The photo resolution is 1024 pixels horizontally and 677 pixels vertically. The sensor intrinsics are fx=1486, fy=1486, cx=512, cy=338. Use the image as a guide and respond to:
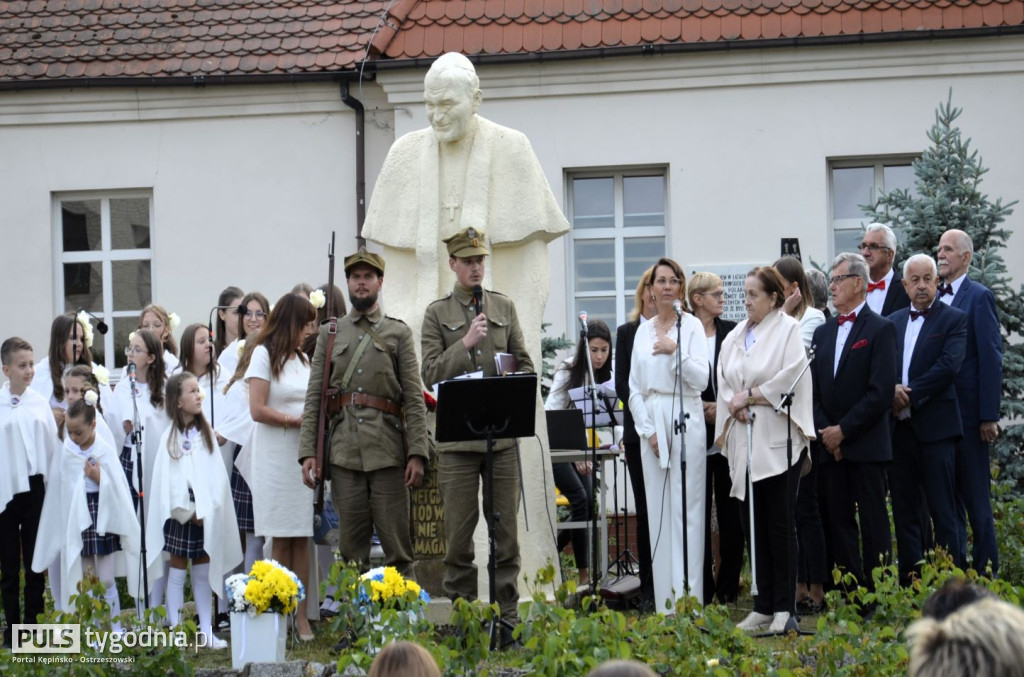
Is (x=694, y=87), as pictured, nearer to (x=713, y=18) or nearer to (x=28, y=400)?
(x=713, y=18)

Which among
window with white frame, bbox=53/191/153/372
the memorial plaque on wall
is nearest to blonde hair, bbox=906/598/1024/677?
the memorial plaque on wall

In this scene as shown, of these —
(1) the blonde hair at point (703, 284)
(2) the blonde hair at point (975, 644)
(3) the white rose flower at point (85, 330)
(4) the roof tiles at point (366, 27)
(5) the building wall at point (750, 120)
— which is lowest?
(2) the blonde hair at point (975, 644)

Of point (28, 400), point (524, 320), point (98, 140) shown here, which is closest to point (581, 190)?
point (98, 140)

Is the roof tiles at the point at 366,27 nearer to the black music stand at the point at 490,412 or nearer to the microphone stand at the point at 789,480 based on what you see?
the microphone stand at the point at 789,480

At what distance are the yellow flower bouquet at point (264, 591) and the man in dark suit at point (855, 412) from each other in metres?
3.22

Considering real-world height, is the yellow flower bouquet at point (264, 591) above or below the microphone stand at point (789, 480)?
below

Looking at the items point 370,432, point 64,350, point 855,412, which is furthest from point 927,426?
point 64,350

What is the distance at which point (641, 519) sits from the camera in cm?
945

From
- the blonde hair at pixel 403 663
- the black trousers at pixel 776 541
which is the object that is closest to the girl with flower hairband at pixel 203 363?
the black trousers at pixel 776 541

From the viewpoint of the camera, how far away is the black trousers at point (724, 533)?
9.33 m

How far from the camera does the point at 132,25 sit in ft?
53.6

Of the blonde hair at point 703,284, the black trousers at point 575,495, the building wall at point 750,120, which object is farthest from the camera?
the building wall at point 750,120

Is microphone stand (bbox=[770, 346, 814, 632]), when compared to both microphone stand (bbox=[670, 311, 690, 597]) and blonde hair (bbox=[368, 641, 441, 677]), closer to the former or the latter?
microphone stand (bbox=[670, 311, 690, 597])

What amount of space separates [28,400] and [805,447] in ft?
15.7
